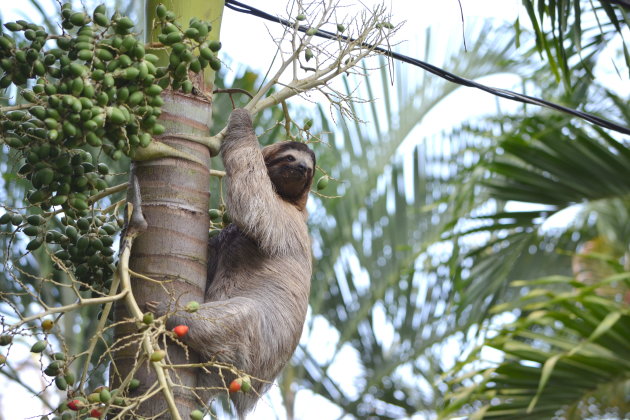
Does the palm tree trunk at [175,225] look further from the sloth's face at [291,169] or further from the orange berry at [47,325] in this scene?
the sloth's face at [291,169]

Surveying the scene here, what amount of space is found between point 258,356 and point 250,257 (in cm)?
66

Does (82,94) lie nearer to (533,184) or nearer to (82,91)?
(82,91)

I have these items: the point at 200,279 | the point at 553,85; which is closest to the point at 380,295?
the point at 553,85

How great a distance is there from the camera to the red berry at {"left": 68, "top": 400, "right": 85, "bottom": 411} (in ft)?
9.57

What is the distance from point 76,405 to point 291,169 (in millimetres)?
2691

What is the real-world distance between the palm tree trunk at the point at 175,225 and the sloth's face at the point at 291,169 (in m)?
1.47

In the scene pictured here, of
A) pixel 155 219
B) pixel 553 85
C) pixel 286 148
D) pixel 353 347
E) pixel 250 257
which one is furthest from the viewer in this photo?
pixel 353 347

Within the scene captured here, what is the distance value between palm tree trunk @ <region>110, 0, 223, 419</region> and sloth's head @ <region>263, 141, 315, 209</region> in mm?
1476

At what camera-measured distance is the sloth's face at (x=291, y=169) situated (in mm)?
5359

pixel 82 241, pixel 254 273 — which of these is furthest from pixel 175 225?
pixel 254 273

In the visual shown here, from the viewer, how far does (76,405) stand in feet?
9.63

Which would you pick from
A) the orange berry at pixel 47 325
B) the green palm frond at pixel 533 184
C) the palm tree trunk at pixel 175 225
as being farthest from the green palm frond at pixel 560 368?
the orange berry at pixel 47 325

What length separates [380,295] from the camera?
38.4 ft

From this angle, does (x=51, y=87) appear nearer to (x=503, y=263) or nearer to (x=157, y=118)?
(x=157, y=118)
